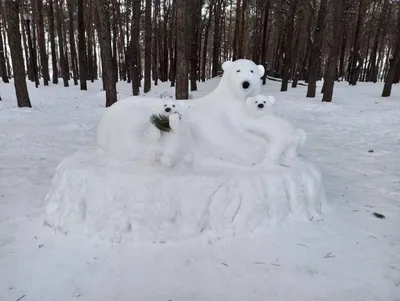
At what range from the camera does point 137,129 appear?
3.73 metres

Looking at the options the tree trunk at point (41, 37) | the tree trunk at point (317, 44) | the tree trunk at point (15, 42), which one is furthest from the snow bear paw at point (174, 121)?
the tree trunk at point (41, 37)

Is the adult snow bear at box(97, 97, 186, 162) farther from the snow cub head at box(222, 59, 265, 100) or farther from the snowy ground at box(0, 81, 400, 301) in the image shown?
the snowy ground at box(0, 81, 400, 301)

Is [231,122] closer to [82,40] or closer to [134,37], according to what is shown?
[134,37]

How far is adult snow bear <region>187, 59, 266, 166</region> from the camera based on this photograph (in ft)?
12.1

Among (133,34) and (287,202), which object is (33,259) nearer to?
(287,202)

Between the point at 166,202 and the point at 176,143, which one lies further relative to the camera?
the point at 176,143

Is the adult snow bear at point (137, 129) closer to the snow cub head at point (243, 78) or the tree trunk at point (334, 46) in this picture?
the snow cub head at point (243, 78)

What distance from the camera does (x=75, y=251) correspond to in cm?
311

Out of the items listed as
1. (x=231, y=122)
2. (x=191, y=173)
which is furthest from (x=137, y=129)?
(x=231, y=122)

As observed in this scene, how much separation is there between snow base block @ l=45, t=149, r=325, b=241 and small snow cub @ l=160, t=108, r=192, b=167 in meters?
0.14

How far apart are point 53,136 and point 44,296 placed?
536cm

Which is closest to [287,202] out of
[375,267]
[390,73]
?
[375,267]

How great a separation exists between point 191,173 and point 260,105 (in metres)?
1.12

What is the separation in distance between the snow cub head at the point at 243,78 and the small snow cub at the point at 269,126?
155 mm
